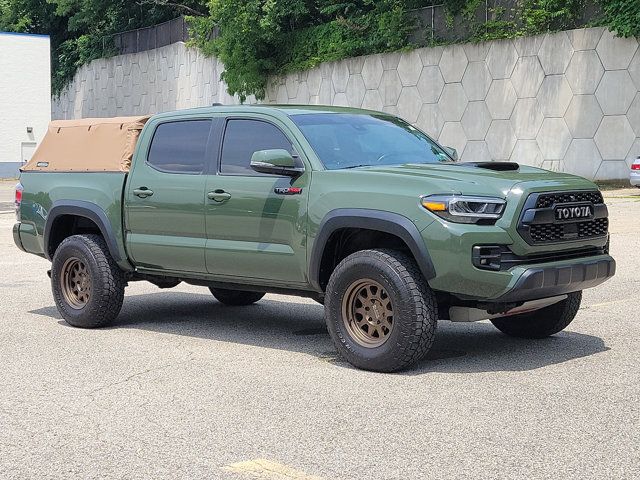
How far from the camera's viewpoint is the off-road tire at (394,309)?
24.1ft

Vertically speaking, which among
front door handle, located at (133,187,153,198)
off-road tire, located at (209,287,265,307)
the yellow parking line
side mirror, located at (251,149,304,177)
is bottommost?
off-road tire, located at (209,287,265,307)

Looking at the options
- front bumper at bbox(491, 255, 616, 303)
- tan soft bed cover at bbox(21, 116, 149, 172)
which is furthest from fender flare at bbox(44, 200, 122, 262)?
front bumper at bbox(491, 255, 616, 303)

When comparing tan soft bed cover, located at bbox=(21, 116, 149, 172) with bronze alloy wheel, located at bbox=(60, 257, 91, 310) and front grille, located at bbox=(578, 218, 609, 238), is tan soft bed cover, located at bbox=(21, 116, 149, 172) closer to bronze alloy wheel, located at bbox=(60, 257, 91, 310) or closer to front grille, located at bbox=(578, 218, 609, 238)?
bronze alloy wheel, located at bbox=(60, 257, 91, 310)

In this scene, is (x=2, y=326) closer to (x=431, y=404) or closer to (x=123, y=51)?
(x=431, y=404)

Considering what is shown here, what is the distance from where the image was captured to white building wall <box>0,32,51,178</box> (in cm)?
4850

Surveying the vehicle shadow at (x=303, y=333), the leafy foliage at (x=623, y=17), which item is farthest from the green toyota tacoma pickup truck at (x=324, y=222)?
the leafy foliage at (x=623, y=17)

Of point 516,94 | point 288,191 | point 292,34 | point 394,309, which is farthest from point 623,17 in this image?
point 394,309

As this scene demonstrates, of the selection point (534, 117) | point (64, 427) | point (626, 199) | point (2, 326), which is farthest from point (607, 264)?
point (534, 117)

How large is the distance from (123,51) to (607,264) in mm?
49261

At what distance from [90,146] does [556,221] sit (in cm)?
452

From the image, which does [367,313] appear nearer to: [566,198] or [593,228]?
[566,198]

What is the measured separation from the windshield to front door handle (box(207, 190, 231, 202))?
787mm

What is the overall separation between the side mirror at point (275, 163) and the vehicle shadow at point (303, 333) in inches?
54.9

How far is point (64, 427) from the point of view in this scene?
614cm
